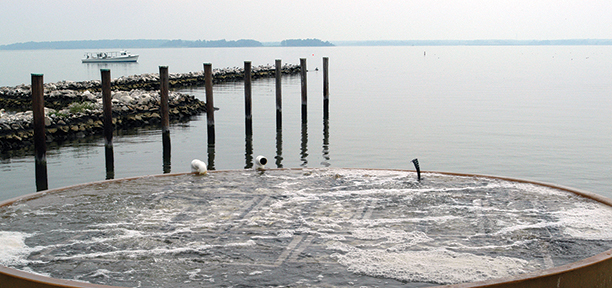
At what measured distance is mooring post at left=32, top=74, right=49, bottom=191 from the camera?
12.0 metres

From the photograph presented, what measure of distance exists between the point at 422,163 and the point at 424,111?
44.1 ft

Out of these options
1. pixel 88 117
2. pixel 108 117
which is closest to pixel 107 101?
pixel 108 117

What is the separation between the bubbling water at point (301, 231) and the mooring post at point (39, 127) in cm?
403

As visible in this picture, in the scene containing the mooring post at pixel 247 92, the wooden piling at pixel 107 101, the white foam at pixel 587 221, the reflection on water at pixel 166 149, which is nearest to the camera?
the white foam at pixel 587 221

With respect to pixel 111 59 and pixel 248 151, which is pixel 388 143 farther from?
pixel 111 59

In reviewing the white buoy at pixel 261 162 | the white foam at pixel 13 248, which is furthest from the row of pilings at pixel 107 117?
the white foam at pixel 13 248

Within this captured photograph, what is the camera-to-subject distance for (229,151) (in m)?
18.8

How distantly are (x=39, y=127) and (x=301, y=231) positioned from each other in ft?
26.3

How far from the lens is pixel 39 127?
1239 cm

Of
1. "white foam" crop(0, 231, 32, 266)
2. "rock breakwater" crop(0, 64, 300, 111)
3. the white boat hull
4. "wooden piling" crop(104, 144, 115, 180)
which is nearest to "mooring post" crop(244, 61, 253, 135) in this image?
"wooden piling" crop(104, 144, 115, 180)

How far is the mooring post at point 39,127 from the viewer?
11953 millimetres

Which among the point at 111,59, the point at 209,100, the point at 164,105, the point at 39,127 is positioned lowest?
the point at 39,127

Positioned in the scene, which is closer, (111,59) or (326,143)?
(326,143)

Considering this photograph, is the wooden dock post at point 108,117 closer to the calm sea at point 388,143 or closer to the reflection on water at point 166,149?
the calm sea at point 388,143
